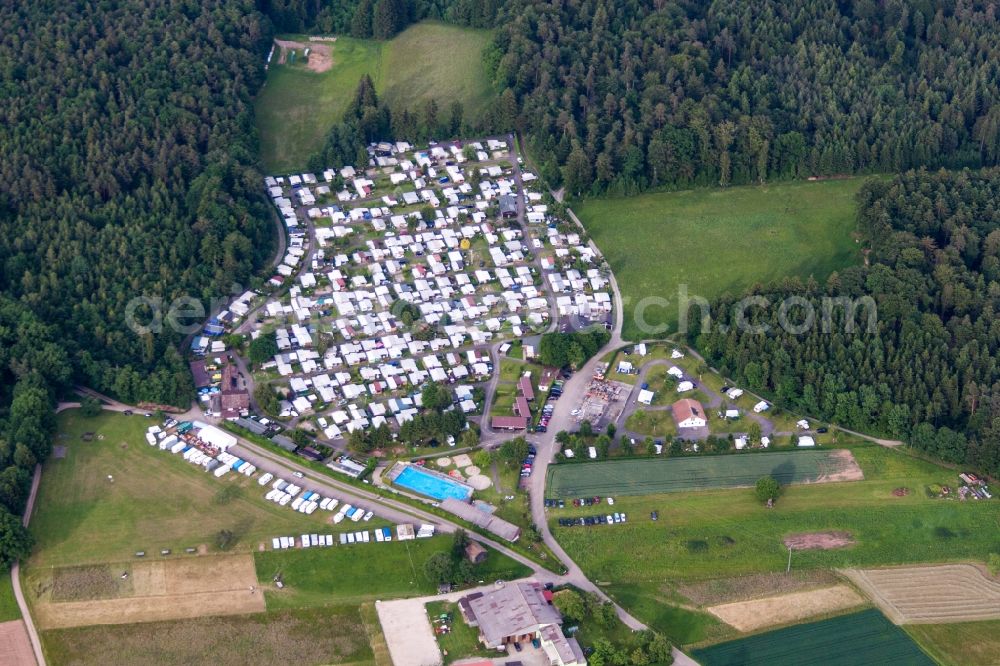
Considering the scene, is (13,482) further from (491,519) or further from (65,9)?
(65,9)

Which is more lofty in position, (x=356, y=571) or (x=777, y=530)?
(x=356, y=571)

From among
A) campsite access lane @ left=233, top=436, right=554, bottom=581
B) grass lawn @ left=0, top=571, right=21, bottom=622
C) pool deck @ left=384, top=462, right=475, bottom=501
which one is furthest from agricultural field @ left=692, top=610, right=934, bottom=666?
grass lawn @ left=0, top=571, right=21, bottom=622

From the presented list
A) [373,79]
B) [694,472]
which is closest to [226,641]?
[694,472]

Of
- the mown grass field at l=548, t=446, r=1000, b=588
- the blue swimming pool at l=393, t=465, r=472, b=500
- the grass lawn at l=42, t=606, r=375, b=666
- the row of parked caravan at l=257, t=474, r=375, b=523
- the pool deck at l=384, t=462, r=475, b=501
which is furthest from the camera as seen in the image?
the pool deck at l=384, t=462, r=475, b=501

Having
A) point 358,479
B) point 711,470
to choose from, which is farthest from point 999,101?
point 358,479

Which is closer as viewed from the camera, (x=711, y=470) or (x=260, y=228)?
(x=711, y=470)

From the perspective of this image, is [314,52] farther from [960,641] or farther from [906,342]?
[960,641]

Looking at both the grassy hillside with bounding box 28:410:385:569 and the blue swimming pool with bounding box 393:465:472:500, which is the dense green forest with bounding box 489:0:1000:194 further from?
the grassy hillside with bounding box 28:410:385:569
